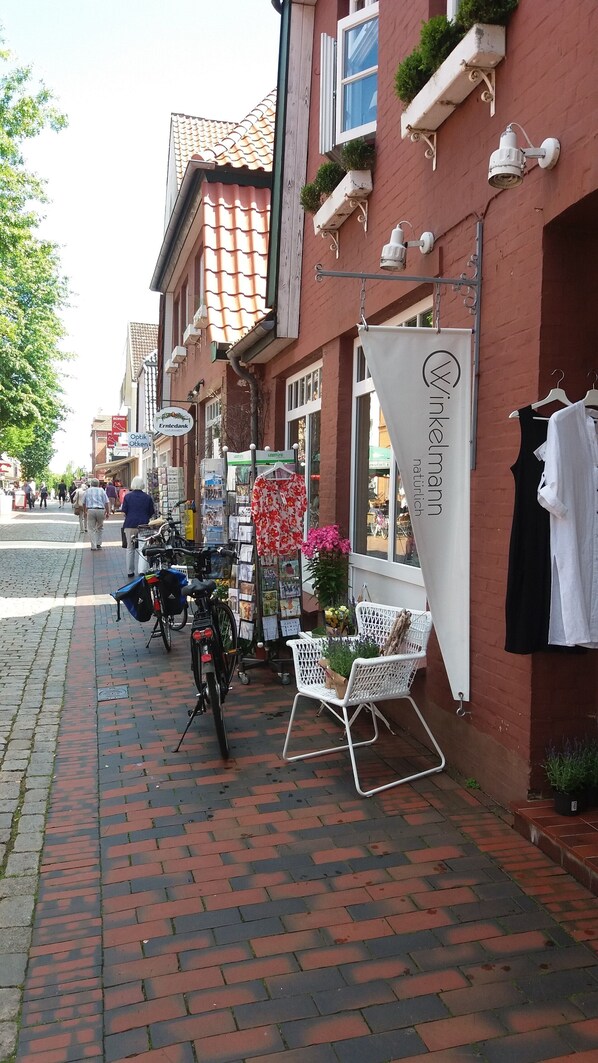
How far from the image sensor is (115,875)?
372cm

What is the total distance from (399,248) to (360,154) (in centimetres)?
177

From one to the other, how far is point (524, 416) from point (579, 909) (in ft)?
7.08

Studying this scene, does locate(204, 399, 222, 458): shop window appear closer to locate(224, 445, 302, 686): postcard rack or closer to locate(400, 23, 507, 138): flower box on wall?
locate(224, 445, 302, 686): postcard rack

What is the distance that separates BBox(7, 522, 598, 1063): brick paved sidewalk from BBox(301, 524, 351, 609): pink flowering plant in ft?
5.84

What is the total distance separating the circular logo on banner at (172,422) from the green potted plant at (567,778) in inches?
459

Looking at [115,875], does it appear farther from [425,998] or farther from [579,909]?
[579,909]

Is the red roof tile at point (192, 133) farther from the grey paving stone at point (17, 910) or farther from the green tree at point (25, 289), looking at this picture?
the grey paving stone at point (17, 910)

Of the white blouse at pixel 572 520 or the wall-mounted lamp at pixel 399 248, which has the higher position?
the wall-mounted lamp at pixel 399 248

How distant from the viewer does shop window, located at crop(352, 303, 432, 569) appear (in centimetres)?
593

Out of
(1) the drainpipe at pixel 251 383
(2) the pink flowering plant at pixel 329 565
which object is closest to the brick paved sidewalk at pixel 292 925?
(2) the pink flowering plant at pixel 329 565

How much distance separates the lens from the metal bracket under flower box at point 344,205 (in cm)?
623

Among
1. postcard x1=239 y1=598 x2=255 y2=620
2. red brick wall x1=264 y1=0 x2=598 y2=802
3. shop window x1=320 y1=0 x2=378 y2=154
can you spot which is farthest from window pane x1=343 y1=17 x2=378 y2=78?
postcard x1=239 y1=598 x2=255 y2=620

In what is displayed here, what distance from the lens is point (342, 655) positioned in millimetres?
Answer: 5105

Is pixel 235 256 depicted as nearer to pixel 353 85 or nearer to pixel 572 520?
pixel 353 85
